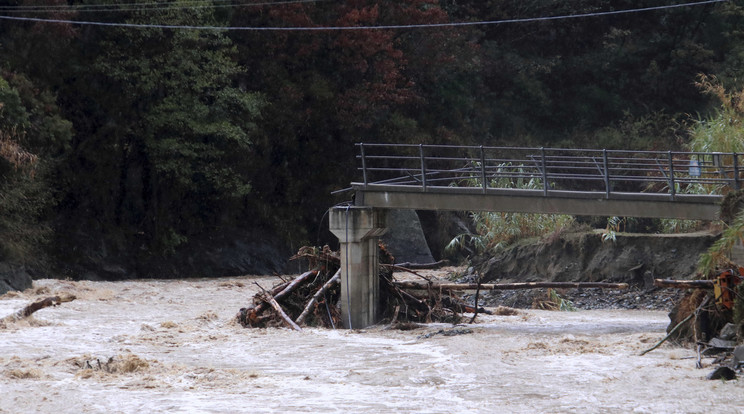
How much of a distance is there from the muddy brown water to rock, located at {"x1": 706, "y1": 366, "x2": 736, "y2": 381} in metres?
0.21

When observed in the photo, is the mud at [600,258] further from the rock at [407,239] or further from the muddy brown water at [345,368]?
the rock at [407,239]

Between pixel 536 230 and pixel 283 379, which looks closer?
pixel 283 379

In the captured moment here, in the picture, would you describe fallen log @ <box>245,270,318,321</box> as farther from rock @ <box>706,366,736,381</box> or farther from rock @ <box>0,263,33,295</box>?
rock @ <box>706,366,736,381</box>

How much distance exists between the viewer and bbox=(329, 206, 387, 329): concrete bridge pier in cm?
2223

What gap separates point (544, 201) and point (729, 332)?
6.11 meters

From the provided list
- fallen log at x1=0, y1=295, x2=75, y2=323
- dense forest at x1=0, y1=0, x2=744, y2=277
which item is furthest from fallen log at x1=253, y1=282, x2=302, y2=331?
dense forest at x1=0, y1=0, x2=744, y2=277

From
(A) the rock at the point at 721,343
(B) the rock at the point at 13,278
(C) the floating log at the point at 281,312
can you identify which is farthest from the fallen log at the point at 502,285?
(B) the rock at the point at 13,278

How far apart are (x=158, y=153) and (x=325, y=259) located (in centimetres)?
1397

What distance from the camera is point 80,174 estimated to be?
3550 cm

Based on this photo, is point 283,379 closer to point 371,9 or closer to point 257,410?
point 257,410

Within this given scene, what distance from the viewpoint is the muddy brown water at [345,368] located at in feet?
44.9

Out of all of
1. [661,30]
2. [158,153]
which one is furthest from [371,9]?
[661,30]

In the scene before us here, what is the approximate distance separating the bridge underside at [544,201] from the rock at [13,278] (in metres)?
11.3

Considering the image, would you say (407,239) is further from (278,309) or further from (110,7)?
(278,309)
